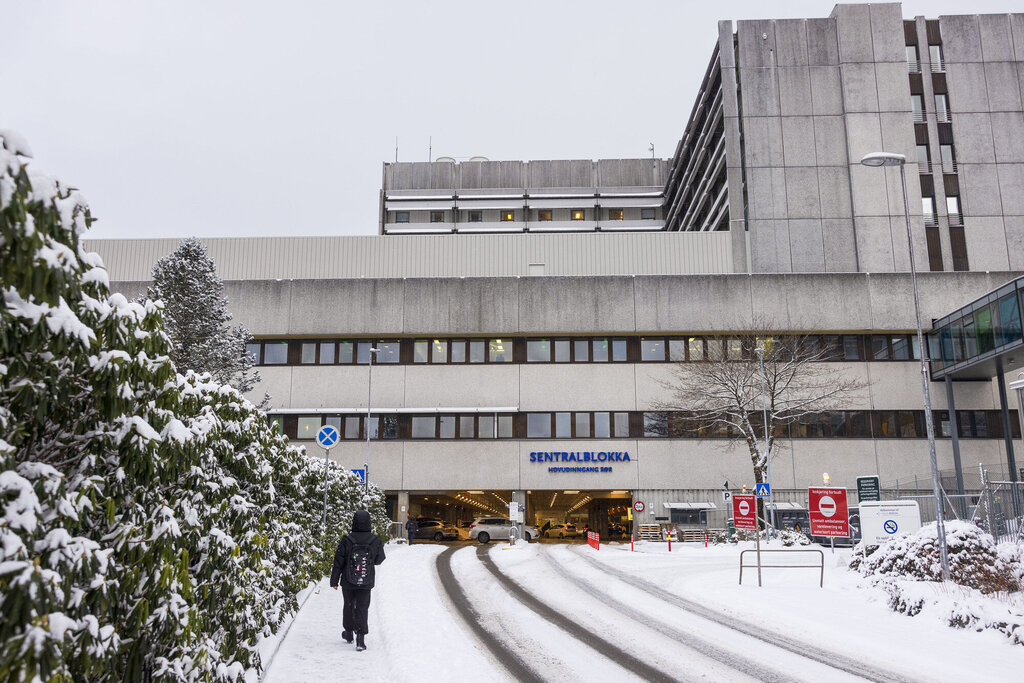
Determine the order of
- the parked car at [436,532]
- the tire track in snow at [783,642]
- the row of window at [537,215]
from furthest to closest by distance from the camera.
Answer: the row of window at [537,215] → the parked car at [436,532] → the tire track in snow at [783,642]

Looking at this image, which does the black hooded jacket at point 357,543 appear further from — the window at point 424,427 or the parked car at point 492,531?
the window at point 424,427

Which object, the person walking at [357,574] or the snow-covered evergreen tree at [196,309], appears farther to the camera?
the snow-covered evergreen tree at [196,309]

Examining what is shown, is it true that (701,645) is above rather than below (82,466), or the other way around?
below

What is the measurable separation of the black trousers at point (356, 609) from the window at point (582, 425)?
3405 cm

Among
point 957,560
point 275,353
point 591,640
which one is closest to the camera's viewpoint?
point 591,640

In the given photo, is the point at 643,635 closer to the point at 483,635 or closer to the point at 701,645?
the point at 701,645

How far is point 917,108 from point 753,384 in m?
24.0

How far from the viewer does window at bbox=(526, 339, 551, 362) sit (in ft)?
148

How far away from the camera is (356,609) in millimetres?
10039

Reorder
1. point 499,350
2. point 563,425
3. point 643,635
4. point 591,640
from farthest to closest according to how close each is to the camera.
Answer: point 499,350, point 563,425, point 643,635, point 591,640

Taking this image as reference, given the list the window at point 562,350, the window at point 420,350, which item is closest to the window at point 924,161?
the window at point 562,350

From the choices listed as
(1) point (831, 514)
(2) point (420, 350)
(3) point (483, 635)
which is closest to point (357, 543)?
(3) point (483, 635)

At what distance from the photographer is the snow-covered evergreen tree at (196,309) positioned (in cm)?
Result: 3231

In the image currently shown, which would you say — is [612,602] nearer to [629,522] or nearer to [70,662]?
[70,662]
